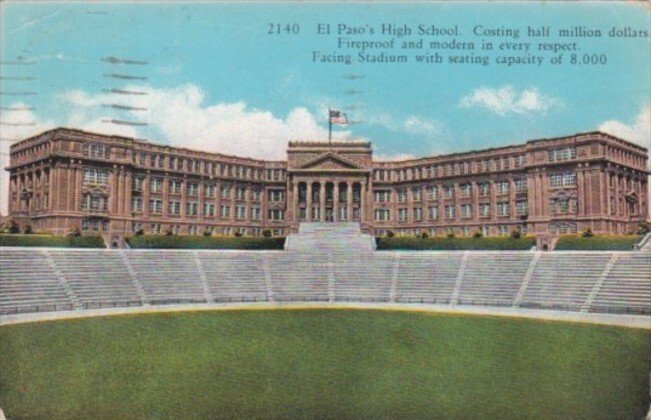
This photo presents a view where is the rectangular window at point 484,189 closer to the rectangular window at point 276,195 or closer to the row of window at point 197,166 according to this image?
the rectangular window at point 276,195

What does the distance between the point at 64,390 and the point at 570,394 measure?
453 inches

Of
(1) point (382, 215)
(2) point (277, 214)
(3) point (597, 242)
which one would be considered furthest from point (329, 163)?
(3) point (597, 242)

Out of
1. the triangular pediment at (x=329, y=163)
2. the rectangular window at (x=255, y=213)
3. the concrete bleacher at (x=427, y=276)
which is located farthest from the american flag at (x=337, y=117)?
the rectangular window at (x=255, y=213)

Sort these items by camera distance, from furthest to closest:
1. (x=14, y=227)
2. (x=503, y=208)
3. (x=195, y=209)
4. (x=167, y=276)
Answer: (x=503, y=208) → (x=195, y=209) → (x=167, y=276) → (x=14, y=227)

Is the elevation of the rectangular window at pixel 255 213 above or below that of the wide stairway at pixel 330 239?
above

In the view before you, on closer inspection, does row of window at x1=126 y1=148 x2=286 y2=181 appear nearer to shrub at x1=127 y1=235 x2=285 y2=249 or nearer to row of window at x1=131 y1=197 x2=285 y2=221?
row of window at x1=131 y1=197 x2=285 y2=221

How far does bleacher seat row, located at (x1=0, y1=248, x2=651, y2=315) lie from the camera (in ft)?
80.8

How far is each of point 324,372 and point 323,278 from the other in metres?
17.4

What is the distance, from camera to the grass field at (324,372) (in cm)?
1132

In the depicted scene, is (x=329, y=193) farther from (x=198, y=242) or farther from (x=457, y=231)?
(x=198, y=242)

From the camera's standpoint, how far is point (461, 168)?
32.7 meters

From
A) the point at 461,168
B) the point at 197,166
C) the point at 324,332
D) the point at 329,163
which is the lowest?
the point at 324,332

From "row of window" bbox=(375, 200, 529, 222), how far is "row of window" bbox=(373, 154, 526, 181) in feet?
9.34

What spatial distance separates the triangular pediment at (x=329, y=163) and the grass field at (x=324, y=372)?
15090 mm
